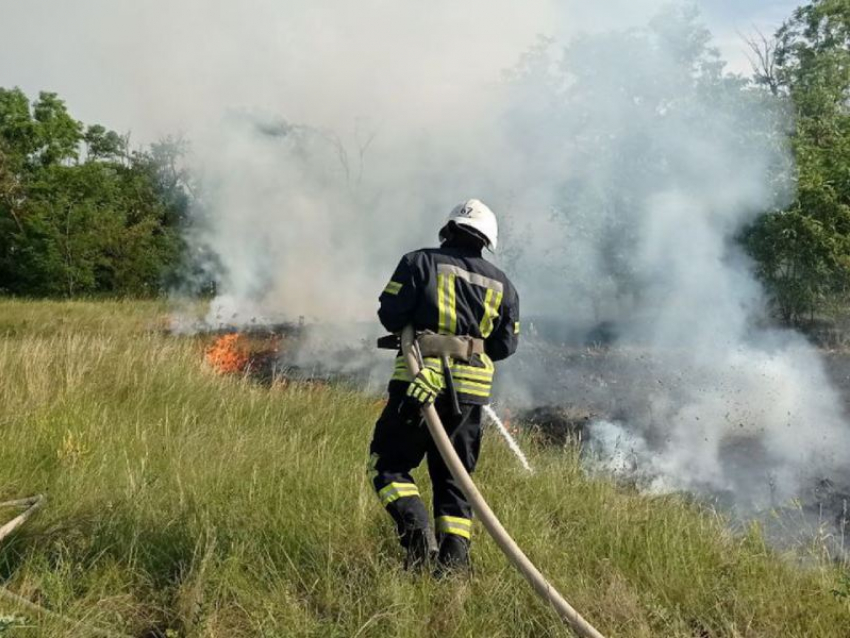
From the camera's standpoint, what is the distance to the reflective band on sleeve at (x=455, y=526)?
342 cm

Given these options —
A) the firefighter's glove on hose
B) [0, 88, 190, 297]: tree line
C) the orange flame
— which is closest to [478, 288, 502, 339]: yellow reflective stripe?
the firefighter's glove on hose

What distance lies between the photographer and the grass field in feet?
9.53

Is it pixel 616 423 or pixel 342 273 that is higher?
pixel 342 273

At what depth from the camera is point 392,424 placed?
11.4 feet

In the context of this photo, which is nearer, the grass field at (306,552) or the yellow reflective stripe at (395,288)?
the grass field at (306,552)

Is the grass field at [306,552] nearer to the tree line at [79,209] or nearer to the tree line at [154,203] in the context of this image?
the tree line at [154,203]

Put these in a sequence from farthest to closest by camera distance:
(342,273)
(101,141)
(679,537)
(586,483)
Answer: (101,141)
(342,273)
(586,483)
(679,537)

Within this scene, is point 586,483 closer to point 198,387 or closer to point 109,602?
point 109,602

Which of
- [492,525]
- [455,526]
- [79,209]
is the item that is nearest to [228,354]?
[455,526]

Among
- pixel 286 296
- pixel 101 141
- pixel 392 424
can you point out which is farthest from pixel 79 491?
pixel 101 141

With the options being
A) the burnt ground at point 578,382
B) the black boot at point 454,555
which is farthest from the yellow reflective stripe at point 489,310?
the burnt ground at point 578,382

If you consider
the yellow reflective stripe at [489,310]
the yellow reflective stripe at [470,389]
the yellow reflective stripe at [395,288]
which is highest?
the yellow reflective stripe at [395,288]

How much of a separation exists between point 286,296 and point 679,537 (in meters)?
12.2

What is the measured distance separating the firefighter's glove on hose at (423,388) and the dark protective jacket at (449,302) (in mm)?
144
